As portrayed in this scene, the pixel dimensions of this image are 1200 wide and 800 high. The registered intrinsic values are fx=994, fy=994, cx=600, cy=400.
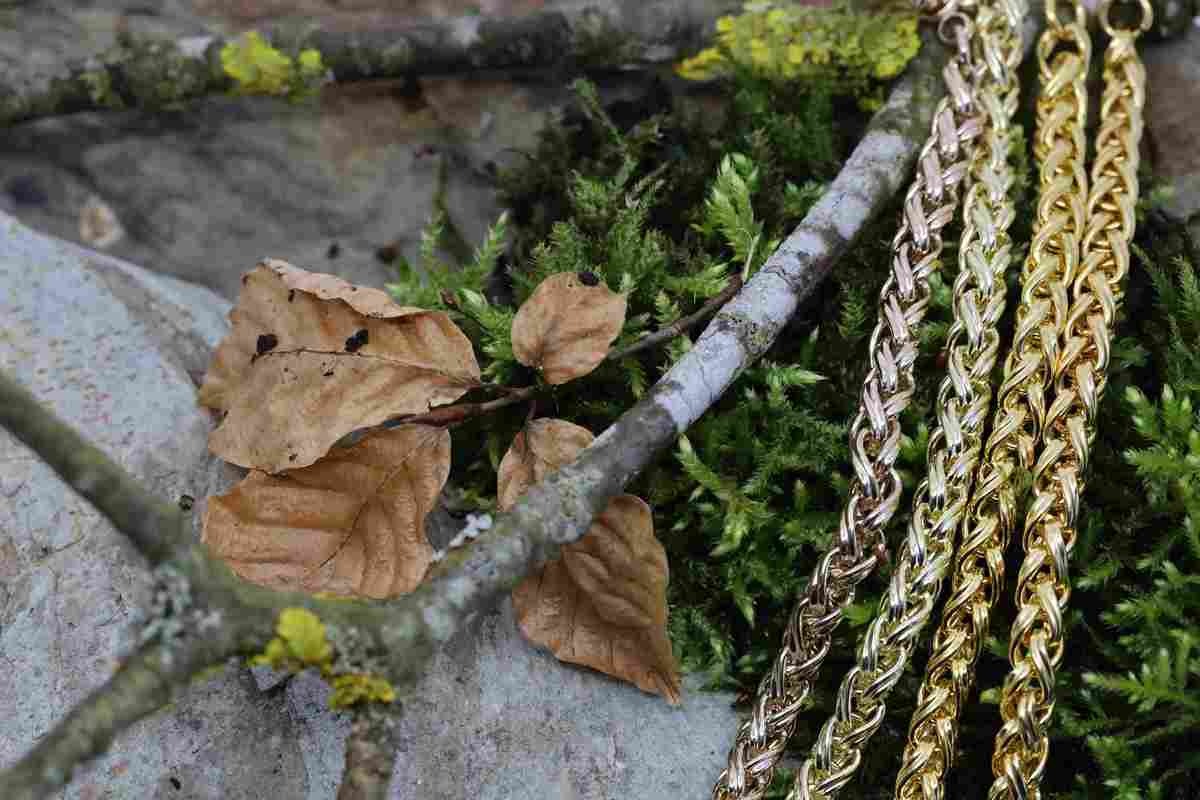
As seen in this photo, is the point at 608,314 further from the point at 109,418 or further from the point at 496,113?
the point at 496,113

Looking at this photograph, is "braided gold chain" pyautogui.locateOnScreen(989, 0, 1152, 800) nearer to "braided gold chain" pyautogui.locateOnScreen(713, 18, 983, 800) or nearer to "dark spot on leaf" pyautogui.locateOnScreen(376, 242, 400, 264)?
"braided gold chain" pyautogui.locateOnScreen(713, 18, 983, 800)

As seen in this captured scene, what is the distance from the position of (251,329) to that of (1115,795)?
183cm

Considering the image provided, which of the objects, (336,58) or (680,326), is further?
(336,58)

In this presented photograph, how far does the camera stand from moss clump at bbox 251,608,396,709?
1333 millimetres

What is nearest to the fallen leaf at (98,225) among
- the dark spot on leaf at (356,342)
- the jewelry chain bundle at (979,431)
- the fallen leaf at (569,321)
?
the dark spot on leaf at (356,342)

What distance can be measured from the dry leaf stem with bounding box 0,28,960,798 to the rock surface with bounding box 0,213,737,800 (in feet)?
1.25

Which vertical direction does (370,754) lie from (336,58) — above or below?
below

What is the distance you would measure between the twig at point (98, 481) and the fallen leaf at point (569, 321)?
814mm

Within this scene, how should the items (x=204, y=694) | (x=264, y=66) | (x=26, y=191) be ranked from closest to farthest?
→ (x=204, y=694)
(x=264, y=66)
(x=26, y=191)

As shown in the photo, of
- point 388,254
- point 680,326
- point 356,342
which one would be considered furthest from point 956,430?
point 388,254

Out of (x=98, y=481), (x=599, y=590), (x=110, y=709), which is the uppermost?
(x=98, y=481)

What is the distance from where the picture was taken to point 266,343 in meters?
1.97

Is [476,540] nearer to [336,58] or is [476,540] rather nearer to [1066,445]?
[1066,445]

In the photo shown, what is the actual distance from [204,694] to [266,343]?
672 mm
